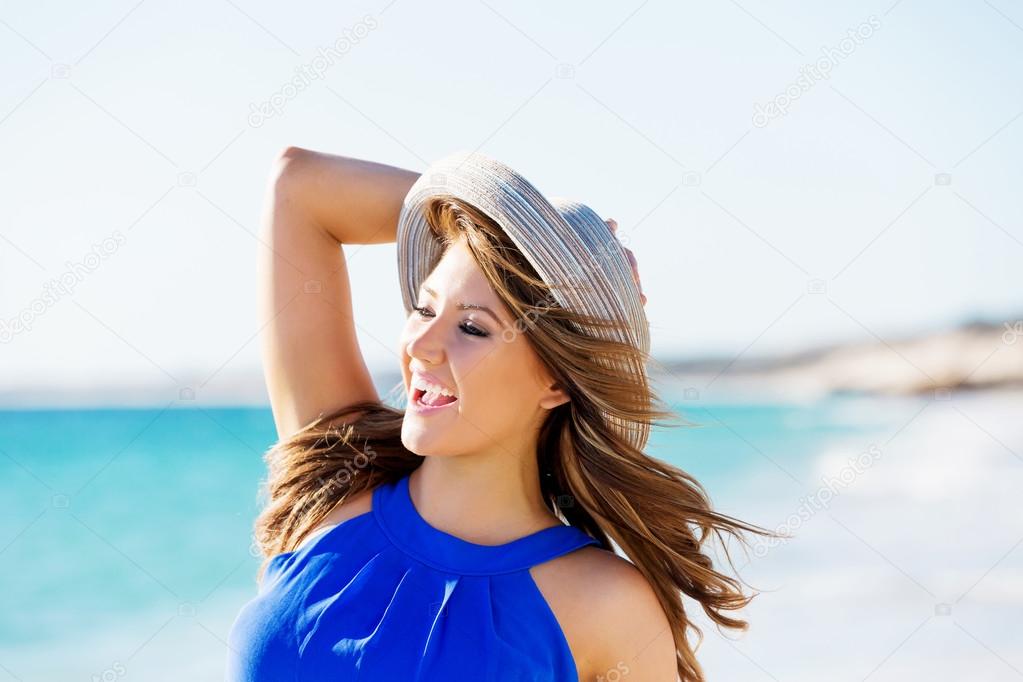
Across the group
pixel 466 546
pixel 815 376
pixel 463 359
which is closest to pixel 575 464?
pixel 466 546

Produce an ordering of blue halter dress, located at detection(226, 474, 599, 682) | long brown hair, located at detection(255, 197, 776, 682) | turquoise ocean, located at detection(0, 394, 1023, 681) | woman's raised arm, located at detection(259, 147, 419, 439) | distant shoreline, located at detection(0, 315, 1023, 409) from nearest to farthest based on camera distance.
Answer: blue halter dress, located at detection(226, 474, 599, 682) → long brown hair, located at detection(255, 197, 776, 682) → woman's raised arm, located at detection(259, 147, 419, 439) → turquoise ocean, located at detection(0, 394, 1023, 681) → distant shoreline, located at detection(0, 315, 1023, 409)

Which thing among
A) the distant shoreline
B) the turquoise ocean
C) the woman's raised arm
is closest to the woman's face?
the woman's raised arm

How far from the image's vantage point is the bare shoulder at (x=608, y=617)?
217 cm

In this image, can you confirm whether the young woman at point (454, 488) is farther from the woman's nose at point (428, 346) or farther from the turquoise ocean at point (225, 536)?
the turquoise ocean at point (225, 536)

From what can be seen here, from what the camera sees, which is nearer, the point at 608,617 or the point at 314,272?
the point at 608,617

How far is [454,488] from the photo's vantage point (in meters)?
2.34

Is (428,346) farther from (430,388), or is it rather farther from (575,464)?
(575,464)

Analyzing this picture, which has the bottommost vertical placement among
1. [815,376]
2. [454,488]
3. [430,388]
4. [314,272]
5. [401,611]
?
[401,611]

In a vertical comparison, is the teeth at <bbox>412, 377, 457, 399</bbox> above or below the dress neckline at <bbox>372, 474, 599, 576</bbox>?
above

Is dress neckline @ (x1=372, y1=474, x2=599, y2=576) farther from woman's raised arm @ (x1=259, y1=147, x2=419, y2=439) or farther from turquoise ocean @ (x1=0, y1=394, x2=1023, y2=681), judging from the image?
turquoise ocean @ (x1=0, y1=394, x2=1023, y2=681)

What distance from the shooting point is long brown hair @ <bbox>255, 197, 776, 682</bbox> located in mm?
2230

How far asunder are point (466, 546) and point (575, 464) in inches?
12.1

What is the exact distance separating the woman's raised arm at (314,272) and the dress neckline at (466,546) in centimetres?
34

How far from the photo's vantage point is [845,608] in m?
6.76
